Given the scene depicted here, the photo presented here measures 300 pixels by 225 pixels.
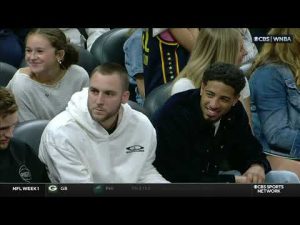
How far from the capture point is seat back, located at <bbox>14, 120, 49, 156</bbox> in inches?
154

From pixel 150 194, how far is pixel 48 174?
52 centimetres

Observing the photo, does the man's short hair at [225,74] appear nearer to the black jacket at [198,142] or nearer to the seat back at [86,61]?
the black jacket at [198,142]

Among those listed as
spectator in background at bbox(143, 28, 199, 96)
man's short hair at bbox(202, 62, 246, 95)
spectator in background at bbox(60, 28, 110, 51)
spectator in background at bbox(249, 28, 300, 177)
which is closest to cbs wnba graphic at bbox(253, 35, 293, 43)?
spectator in background at bbox(249, 28, 300, 177)

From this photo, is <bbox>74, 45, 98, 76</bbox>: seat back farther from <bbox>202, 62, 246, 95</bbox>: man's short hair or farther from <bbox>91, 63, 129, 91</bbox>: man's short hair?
<bbox>202, 62, 246, 95</bbox>: man's short hair

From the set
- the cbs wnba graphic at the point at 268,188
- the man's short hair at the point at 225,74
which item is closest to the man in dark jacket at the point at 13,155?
the man's short hair at the point at 225,74

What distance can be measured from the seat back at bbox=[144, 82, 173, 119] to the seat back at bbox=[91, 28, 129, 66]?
22cm

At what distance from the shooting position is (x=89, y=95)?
3.92 metres

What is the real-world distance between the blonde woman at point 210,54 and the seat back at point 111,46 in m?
0.33

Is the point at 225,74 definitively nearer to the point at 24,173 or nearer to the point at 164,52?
the point at 164,52

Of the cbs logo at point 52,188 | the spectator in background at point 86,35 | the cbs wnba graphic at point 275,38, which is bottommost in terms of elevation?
the cbs logo at point 52,188

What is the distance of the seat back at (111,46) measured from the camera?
398 centimetres

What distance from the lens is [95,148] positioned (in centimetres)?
391

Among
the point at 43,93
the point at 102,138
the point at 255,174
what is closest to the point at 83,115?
the point at 102,138
